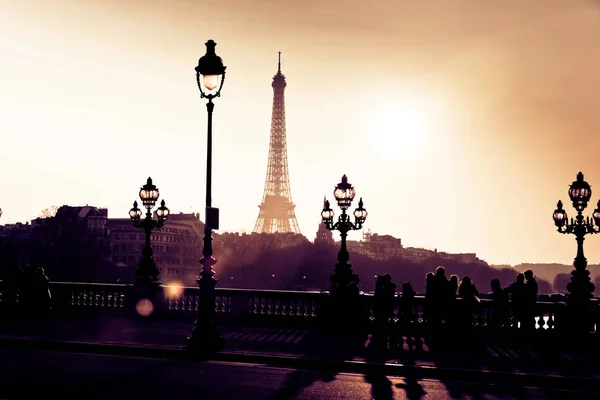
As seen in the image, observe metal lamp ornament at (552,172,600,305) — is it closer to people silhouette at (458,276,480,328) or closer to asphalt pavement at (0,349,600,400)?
people silhouette at (458,276,480,328)

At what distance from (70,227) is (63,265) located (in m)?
6.25

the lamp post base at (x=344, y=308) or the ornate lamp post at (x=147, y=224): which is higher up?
the ornate lamp post at (x=147, y=224)

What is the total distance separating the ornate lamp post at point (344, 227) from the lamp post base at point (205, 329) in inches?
280

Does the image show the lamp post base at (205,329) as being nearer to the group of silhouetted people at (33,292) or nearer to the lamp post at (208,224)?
the lamp post at (208,224)

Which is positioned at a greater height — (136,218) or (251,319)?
(136,218)

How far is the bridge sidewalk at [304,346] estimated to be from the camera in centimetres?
1838

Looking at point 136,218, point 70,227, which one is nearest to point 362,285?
point 70,227

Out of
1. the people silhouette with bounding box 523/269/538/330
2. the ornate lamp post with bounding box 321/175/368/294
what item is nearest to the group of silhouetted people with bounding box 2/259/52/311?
the ornate lamp post with bounding box 321/175/368/294

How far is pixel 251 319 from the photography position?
91.8 feet

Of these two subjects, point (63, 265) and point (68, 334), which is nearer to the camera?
point (68, 334)

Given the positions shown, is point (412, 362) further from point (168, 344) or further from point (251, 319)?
point (251, 319)

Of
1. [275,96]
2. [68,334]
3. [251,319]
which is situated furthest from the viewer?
[275,96]

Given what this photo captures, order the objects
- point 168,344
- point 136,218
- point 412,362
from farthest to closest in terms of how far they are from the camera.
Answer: point 136,218
point 168,344
point 412,362

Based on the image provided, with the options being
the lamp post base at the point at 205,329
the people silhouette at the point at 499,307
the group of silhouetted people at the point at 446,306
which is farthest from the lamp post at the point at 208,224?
the people silhouette at the point at 499,307
